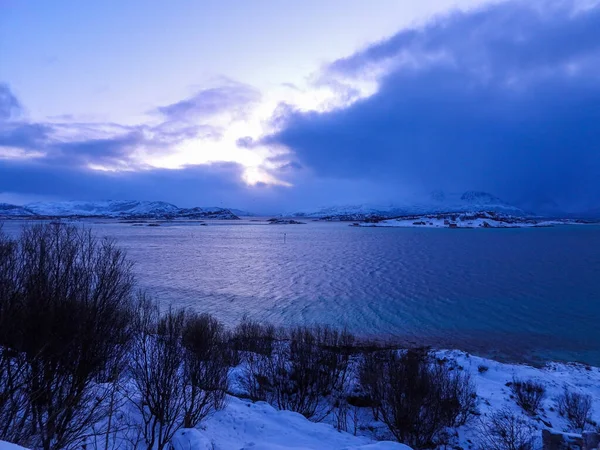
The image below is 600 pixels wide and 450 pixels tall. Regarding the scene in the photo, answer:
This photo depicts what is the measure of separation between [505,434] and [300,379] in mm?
7039

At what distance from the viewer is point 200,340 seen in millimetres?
12953

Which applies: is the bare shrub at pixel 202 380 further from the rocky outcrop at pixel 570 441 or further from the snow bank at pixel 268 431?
the rocky outcrop at pixel 570 441

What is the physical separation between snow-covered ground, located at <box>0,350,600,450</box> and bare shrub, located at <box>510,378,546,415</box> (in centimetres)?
20

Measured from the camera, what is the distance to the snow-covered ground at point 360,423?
885cm

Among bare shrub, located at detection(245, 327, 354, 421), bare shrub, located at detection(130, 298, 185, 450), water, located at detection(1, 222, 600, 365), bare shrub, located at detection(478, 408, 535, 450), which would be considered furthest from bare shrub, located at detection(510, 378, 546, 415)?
bare shrub, located at detection(130, 298, 185, 450)

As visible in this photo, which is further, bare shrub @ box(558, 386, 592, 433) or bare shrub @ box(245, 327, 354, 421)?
bare shrub @ box(245, 327, 354, 421)

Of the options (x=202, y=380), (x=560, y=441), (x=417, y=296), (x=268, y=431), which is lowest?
(x=417, y=296)

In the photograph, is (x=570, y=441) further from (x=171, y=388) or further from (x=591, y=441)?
(x=171, y=388)

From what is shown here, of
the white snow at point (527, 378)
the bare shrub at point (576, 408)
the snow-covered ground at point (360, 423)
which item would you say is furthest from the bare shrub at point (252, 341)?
the bare shrub at point (576, 408)

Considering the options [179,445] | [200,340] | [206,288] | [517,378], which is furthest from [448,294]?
[179,445]

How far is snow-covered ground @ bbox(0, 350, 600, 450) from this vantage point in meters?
8.85

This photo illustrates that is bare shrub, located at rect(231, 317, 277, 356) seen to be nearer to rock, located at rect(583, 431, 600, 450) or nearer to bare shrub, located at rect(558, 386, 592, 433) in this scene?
rock, located at rect(583, 431, 600, 450)

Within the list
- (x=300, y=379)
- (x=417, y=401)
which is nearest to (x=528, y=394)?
(x=417, y=401)

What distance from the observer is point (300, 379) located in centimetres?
1345
